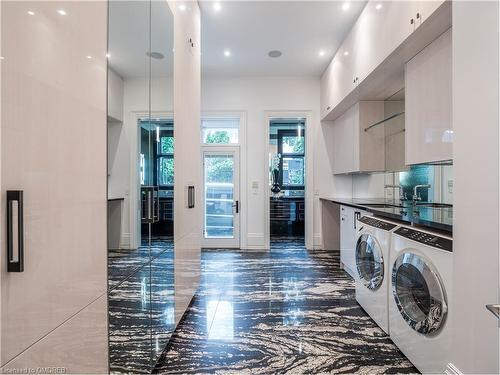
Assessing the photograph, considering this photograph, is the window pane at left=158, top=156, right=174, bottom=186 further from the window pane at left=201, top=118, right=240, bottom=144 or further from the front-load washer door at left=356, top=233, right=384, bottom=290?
the window pane at left=201, top=118, right=240, bottom=144

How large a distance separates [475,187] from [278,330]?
1.76 metres

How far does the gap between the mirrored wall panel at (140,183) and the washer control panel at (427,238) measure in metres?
1.61

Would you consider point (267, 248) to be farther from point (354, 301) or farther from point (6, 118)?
point (6, 118)

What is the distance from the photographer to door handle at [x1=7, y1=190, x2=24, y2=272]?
0.66 metres

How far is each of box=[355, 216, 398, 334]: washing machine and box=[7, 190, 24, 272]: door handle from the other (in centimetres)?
210

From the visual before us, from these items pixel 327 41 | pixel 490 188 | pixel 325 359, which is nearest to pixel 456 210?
pixel 490 188

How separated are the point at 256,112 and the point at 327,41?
1.81m

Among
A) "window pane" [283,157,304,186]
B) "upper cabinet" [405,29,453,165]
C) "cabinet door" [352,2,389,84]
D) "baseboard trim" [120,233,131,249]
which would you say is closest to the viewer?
"baseboard trim" [120,233,131,249]

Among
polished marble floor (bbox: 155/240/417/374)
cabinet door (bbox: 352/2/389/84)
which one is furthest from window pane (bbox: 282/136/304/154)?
polished marble floor (bbox: 155/240/417/374)

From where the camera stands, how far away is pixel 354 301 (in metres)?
2.93

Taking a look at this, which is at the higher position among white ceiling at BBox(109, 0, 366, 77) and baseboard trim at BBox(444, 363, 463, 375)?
white ceiling at BBox(109, 0, 366, 77)

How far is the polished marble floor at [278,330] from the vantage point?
6.25 feet

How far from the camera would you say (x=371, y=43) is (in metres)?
2.98

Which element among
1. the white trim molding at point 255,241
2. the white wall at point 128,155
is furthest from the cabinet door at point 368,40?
the white trim molding at point 255,241
